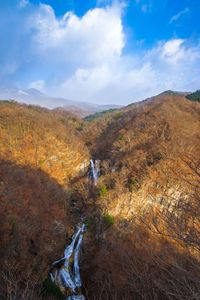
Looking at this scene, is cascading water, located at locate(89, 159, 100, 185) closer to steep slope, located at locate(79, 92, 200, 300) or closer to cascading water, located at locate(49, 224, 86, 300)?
steep slope, located at locate(79, 92, 200, 300)

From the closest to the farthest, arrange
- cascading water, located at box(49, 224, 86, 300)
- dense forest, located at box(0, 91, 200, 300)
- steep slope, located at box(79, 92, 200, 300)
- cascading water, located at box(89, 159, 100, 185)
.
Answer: steep slope, located at box(79, 92, 200, 300) → dense forest, located at box(0, 91, 200, 300) → cascading water, located at box(49, 224, 86, 300) → cascading water, located at box(89, 159, 100, 185)

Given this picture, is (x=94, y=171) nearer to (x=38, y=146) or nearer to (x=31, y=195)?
(x=38, y=146)

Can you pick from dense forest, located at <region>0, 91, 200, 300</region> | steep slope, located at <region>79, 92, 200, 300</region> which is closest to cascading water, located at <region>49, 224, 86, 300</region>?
dense forest, located at <region>0, 91, 200, 300</region>

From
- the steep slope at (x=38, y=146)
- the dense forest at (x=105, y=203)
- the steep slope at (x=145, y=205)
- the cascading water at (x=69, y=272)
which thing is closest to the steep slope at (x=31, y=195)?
the steep slope at (x=38, y=146)

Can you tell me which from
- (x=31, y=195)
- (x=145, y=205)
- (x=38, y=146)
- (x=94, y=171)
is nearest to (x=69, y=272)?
(x=145, y=205)

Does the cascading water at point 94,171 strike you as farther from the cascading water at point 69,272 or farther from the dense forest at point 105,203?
the cascading water at point 69,272

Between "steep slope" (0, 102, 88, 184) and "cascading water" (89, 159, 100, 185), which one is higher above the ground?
"steep slope" (0, 102, 88, 184)

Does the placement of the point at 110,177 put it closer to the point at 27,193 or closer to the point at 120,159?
the point at 120,159
